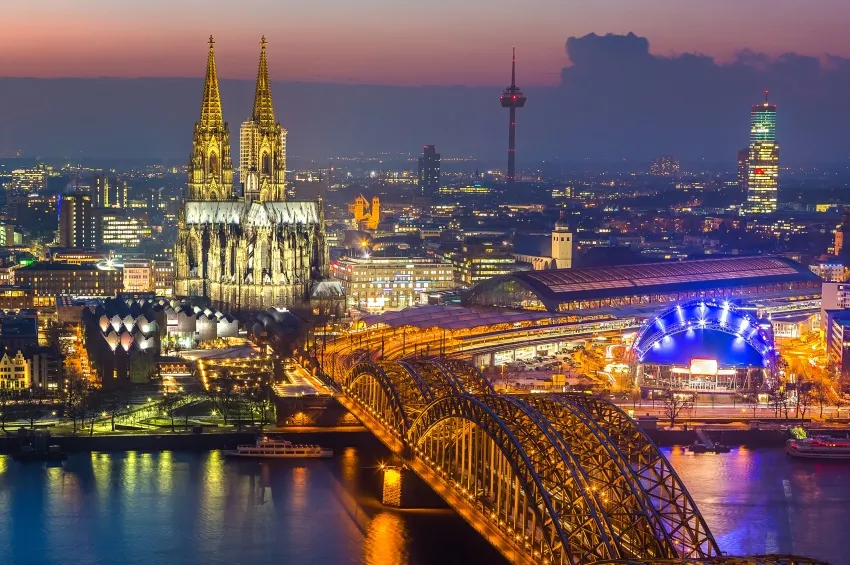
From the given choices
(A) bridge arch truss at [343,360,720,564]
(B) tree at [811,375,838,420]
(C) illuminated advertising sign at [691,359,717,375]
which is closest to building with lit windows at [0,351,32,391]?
(A) bridge arch truss at [343,360,720,564]

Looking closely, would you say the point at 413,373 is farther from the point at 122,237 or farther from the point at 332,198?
the point at 332,198

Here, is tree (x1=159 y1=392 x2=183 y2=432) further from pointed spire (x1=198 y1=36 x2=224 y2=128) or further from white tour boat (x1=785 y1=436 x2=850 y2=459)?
pointed spire (x1=198 y1=36 x2=224 y2=128)

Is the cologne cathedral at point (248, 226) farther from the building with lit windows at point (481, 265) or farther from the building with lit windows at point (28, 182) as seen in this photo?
the building with lit windows at point (28, 182)

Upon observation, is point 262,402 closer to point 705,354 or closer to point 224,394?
point 224,394

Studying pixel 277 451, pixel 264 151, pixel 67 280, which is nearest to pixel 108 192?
pixel 67 280

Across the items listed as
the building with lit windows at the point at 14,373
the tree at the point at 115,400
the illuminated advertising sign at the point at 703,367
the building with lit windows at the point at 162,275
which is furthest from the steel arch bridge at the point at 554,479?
Answer: the building with lit windows at the point at 162,275

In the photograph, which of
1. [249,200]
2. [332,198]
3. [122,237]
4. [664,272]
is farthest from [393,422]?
[332,198]
